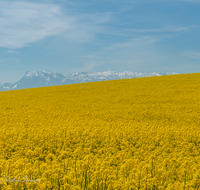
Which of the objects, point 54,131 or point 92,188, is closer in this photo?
point 92,188

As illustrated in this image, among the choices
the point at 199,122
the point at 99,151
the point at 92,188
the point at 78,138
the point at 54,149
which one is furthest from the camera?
the point at 199,122

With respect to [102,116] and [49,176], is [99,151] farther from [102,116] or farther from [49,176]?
[102,116]

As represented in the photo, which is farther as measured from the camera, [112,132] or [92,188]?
[112,132]

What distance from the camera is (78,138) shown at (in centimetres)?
1026

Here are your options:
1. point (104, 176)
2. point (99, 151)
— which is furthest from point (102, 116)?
point (104, 176)

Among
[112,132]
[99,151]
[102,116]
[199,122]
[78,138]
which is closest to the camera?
[99,151]

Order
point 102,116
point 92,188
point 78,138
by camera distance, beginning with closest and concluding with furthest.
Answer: point 92,188 < point 78,138 < point 102,116

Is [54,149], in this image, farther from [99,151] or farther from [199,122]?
[199,122]

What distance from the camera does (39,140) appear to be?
10391 mm

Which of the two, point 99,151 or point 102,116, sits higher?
point 102,116

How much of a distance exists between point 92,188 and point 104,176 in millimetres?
538

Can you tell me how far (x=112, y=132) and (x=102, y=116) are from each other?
17.6ft

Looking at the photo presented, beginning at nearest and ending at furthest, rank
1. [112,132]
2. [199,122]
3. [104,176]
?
1. [104,176]
2. [112,132]
3. [199,122]

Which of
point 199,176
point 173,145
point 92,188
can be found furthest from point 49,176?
point 173,145
